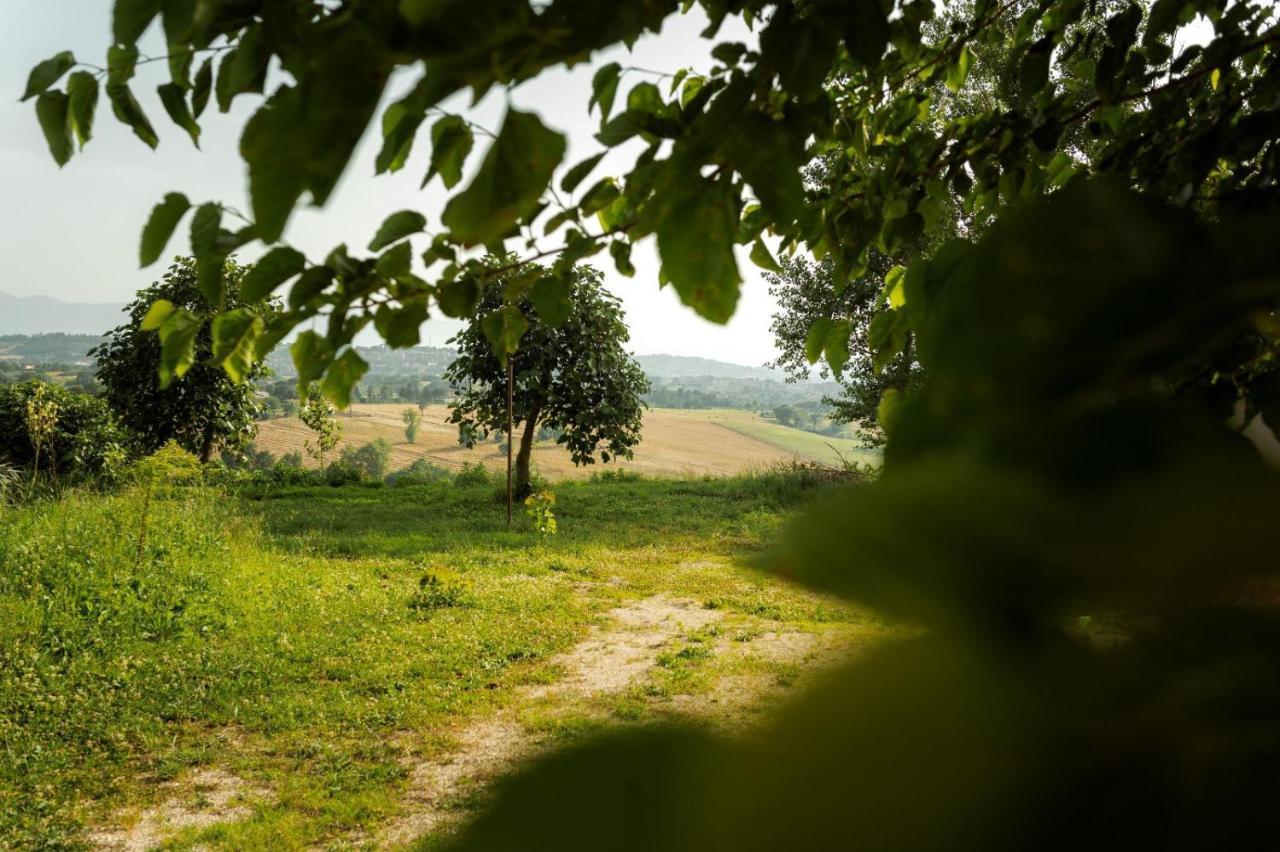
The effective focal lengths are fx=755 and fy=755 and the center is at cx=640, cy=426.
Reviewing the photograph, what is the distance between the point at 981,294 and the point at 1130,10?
2248 millimetres

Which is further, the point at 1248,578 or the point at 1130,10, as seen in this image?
the point at 1130,10

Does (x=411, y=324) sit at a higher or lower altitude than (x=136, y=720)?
higher

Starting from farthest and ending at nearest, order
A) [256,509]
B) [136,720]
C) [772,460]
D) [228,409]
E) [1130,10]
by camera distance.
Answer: [772,460] → [228,409] → [256,509] → [136,720] → [1130,10]

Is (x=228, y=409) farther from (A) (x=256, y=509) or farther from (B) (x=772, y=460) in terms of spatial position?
(B) (x=772, y=460)

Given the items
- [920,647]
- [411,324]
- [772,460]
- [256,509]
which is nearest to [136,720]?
[411,324]

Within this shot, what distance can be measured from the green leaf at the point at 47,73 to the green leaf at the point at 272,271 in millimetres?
429

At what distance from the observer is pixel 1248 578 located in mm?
207

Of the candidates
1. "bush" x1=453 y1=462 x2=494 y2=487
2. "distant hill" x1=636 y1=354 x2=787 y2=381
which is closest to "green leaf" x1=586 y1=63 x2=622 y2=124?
"bush" x1=453 y1=462 x2=494 y2=487

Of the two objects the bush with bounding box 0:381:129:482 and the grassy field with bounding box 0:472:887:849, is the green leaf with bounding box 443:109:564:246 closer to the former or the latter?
the grassy field with bounding box 0:472:887:849

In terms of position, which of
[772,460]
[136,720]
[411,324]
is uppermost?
[411,324]

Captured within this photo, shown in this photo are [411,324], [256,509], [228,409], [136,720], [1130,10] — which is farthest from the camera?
[228,409]

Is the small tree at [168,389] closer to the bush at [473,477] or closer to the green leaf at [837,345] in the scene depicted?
the bush at [473,477]

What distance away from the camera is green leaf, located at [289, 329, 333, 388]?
4.33 feet

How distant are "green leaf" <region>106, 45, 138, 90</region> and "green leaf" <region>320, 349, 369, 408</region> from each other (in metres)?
0.54
